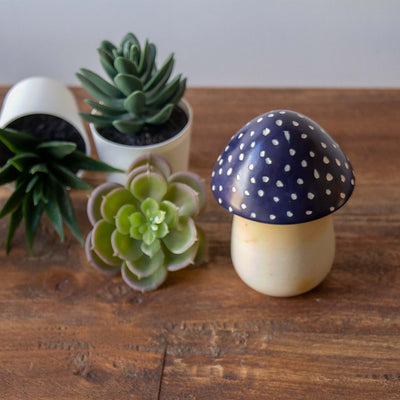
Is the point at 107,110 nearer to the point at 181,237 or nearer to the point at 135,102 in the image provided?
the point at 135,102

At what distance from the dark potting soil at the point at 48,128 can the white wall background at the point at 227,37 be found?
1.57 ft

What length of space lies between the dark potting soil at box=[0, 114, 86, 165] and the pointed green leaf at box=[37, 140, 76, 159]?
0.25 feet

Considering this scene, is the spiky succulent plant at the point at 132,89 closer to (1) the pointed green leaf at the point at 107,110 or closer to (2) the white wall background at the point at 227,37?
(1) the pointed green leaf at the point at 107,110

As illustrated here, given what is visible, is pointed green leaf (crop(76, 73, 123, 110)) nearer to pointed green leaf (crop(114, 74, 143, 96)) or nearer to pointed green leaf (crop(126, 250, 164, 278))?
pointed green leaf (crop(114, 74, 143, 96))

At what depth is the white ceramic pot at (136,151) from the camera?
0.59 metres

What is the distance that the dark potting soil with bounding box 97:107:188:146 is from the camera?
1.97 ft

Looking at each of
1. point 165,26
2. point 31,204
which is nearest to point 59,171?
point 31,204

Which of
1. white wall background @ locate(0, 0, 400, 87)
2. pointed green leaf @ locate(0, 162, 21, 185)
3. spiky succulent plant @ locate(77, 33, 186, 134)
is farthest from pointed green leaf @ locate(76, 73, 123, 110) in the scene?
white wall background @ locate(0, 0, 400, 87)

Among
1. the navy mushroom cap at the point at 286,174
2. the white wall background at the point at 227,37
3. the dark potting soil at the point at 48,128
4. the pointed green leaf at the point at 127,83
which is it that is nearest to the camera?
the navy mushroom cap at the point at 286,174

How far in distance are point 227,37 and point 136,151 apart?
60cm

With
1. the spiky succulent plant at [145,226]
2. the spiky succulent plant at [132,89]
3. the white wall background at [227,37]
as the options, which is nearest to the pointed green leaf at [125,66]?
the spiky succulent plant at [132,89]

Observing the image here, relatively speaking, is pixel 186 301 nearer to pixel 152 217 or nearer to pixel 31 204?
pixel 152 217

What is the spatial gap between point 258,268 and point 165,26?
2.38 ft

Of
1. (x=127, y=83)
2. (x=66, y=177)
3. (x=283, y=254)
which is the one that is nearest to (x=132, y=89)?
(x=127, y=83)
